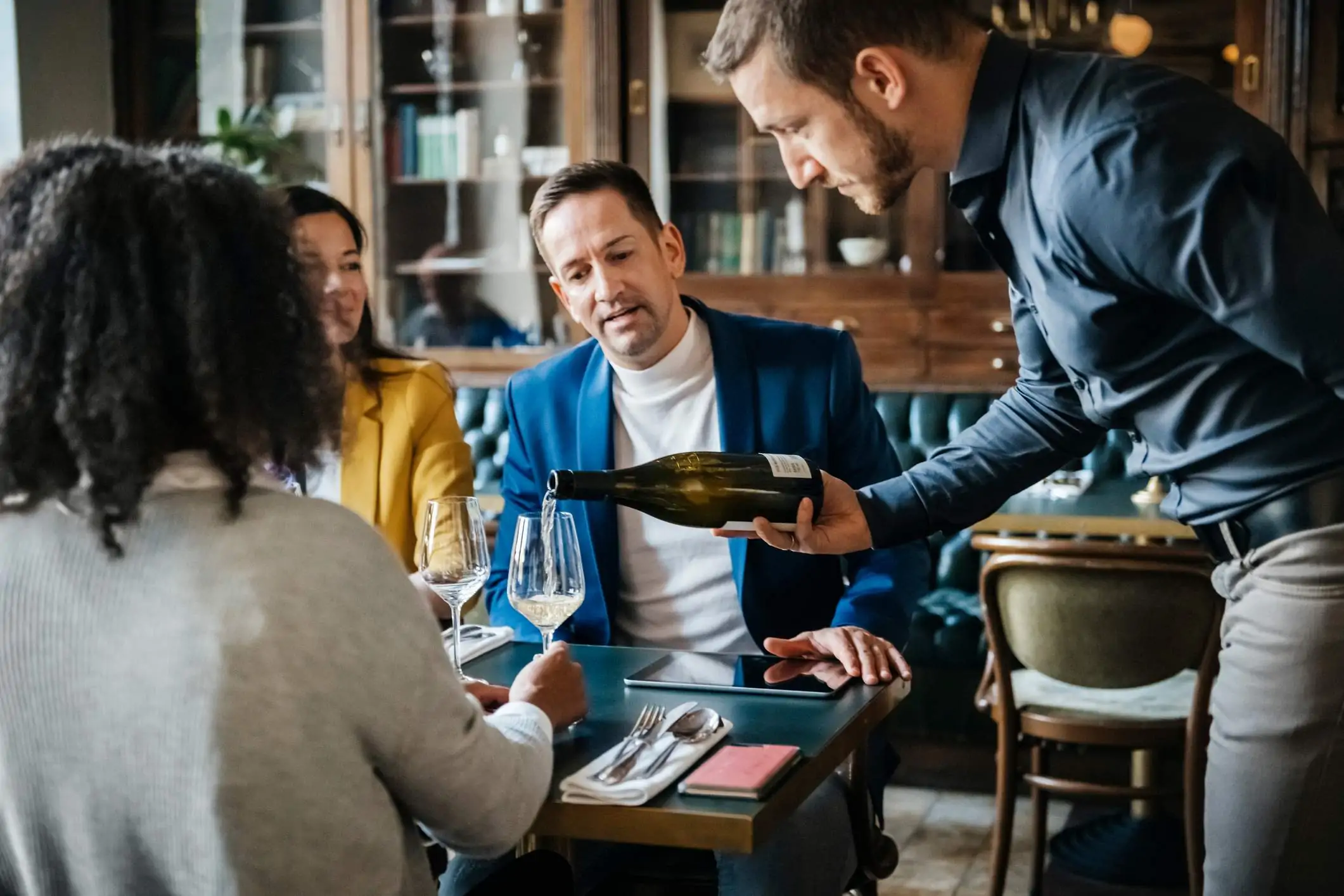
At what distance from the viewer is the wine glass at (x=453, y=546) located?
1.53 meters

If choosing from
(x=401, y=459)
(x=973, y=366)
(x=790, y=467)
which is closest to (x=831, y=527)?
(x=790, y=467)

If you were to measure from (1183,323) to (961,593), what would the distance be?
8.44ft

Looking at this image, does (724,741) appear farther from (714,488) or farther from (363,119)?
(363,119)

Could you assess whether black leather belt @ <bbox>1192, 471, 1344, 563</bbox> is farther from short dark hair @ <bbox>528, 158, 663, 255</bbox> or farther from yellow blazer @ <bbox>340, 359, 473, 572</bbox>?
yellow blazer @ <bbox>340, 359, 473, 572</bbox>

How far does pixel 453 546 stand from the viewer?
1530mm

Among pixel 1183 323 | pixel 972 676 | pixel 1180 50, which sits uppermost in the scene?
pixel 1180 50

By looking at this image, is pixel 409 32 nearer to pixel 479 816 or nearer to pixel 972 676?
pixel 972 676

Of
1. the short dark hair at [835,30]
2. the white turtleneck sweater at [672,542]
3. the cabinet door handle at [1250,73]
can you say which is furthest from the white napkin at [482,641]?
the cabinet door handle at [1250,73]

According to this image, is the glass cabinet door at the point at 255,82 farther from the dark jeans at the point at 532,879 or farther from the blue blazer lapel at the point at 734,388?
the dark jeans at the point at 532,879

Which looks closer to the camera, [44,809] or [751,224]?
[44,809]

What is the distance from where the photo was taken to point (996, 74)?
4.73 ft

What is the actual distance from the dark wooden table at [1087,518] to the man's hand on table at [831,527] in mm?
1415

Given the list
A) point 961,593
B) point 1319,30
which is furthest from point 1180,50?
point 961,593

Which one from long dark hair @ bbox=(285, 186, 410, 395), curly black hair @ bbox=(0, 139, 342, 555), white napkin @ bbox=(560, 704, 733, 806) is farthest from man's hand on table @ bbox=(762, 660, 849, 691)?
long dark hair @ bbox=(285, 186, 410, 395)
